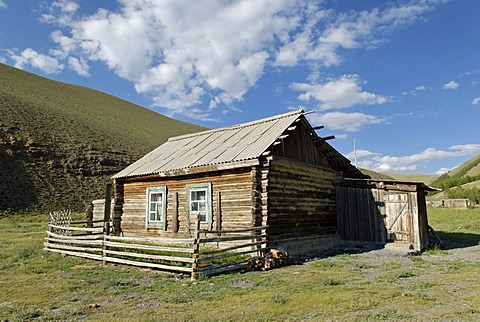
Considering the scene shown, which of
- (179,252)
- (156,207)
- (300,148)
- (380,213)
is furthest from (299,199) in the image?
(156,207)

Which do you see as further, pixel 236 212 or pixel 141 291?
pixel 236 212

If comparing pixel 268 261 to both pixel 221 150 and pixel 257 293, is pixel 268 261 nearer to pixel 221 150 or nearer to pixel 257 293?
pixel 257 293

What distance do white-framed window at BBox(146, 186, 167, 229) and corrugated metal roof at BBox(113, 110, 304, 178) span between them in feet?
3.25

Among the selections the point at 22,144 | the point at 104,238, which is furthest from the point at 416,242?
the point at 22,144

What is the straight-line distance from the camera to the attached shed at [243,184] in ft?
46.7

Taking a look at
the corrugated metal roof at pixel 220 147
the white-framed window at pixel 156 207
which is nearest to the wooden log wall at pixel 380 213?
the corrugated metal roof at pixel 220 147

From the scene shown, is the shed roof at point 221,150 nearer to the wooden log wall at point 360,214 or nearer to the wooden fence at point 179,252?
the wooden log wall at point 360,214

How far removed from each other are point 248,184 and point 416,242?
25.6ft

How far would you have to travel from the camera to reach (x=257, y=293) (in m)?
8.33

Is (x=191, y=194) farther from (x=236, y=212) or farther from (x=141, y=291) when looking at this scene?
(x=141, y=291)

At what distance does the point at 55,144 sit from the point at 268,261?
51752 mm

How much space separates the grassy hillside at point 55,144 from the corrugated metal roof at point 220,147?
27488 mm

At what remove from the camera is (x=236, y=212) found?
14.5m

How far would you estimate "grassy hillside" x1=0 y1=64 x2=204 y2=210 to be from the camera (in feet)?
143
